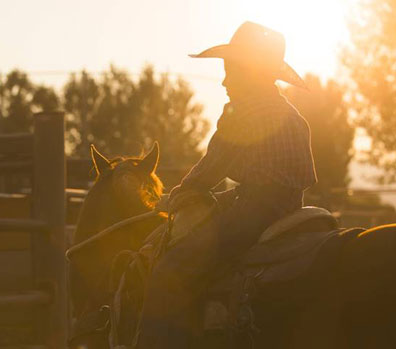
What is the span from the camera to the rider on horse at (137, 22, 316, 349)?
4551 millimetres

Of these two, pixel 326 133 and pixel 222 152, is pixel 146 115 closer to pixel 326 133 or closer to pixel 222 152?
pixel 326 133

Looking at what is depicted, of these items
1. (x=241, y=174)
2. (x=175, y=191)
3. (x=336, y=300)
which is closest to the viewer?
(x=336, y=300)

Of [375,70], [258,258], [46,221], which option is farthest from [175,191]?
[375,70]

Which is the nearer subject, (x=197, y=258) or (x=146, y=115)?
(x=197, y=258)

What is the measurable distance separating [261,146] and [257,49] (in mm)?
540

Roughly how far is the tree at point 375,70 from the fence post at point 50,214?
27.8 metres

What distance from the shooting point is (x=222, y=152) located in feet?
15.4

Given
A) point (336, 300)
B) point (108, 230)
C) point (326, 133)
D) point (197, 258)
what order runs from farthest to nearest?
point (326, 133) < point (108, 230) < point (197, 258) < point (336, 300)

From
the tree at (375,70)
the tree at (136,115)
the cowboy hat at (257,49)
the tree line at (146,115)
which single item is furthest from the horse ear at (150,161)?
the tree at (136,115)

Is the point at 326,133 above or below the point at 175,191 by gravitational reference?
below

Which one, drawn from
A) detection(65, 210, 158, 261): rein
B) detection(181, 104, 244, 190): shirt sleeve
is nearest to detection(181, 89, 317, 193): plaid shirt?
detection(181, 104, 244, 190): shirt sleeve

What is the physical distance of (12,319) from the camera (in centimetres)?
927

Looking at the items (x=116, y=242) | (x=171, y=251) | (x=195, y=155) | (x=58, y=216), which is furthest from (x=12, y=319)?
(x=195, y=155)

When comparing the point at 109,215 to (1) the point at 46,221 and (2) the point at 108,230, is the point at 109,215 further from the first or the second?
(1) the point at 46,221
